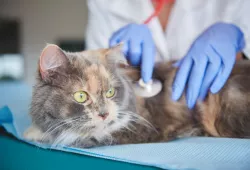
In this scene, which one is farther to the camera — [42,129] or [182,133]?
[182,133]

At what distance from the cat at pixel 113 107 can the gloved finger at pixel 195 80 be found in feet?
0.10

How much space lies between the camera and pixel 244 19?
129cm

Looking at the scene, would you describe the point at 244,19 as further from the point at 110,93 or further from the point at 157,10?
the point at 110,93

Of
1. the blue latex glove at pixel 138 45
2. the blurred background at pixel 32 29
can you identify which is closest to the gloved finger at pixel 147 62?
the blue latex glove at pixel 138 45

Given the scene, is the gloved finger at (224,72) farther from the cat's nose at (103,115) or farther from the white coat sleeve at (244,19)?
the cat's nose at (103,115)

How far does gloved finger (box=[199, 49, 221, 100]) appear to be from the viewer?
1.04 meters

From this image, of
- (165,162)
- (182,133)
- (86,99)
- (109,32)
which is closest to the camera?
(165,162)

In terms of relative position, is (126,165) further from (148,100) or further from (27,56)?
(27,56)

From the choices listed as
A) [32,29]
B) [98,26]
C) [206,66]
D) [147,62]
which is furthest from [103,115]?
[32,29]

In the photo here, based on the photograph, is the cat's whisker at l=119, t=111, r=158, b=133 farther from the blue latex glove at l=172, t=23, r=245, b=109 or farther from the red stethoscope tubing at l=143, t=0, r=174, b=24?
the red stethoscope tubing at l=143, t=0, r=174, b=24

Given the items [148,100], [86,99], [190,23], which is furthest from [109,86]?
[190,23]

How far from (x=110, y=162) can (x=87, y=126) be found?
0.52 ft

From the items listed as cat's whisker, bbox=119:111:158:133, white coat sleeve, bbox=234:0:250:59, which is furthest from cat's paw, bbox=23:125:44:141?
white coat sleeve, bbox=234:0:250:59

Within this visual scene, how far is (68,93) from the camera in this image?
862 millimetres
